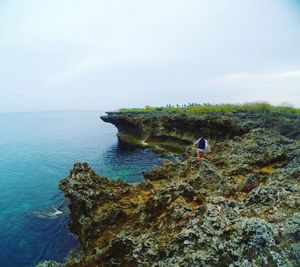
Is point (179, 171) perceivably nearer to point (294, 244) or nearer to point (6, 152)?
point (294, 244)

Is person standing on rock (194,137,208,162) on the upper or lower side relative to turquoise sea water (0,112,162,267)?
upper

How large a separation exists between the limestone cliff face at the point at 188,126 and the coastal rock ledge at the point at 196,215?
1233cm

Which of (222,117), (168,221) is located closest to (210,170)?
(168,221)

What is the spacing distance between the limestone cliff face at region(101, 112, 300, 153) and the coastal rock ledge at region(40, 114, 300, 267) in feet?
40.4

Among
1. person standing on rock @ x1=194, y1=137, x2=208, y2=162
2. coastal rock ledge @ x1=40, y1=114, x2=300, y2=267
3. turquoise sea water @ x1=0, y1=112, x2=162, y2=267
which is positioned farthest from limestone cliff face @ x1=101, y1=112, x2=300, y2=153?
coastal rock ledge @ x1=40, y1=114, x2=300, y2=267

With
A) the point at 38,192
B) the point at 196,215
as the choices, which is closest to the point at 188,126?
the point at 38,192

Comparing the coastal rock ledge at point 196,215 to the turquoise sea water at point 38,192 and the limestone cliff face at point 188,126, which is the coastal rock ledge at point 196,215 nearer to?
the turquoise sea water at point 38,192

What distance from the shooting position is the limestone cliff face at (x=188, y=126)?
93.2 feet

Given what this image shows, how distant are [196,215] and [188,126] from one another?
107 ft

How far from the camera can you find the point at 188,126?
128ft

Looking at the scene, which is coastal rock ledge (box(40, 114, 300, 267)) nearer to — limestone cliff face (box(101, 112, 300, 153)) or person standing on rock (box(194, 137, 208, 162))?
person standing on rock (box(194, 137, 208, 162))

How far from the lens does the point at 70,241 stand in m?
15.9

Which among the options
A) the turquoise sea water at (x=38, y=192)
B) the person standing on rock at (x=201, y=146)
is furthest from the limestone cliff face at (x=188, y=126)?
the person standing on rock at (x=201, y=146)

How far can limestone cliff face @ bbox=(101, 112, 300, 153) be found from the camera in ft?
93.2
